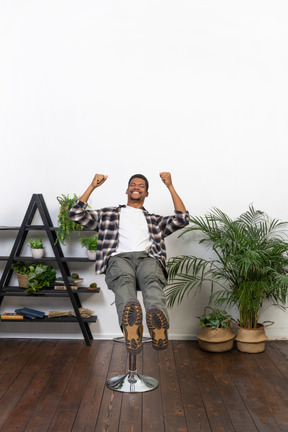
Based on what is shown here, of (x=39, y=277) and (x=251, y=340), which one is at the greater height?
(x=39, y=277)

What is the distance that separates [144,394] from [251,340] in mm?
1250

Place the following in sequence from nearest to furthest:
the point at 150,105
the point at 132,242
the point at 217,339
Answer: the point at 132,242, the point at 217,339, the point at 150,105

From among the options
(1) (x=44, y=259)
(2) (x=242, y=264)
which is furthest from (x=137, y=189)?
(1) (x=44, y=259)

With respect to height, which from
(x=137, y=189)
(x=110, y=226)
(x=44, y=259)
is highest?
(x=137, y=189)

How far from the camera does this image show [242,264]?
357 cm

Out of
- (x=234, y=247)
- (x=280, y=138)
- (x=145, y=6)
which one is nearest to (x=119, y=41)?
(x=145, y=6)

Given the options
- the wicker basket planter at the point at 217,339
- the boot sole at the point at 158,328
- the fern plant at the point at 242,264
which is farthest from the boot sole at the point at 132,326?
the wicker basket planter at the point at 217,339

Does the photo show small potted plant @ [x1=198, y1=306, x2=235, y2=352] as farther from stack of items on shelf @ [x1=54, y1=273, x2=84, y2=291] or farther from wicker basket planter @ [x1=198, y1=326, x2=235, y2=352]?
stack of items on shelf @ [x1=54, y1=273, x2=84, y2=291]

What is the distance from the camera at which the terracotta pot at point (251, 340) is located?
3.79m

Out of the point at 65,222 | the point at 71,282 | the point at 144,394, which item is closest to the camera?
the point at 144,394

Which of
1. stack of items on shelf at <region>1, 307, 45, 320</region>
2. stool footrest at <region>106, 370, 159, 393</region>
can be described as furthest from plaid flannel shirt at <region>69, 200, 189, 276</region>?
stack of items on shelf at <region>1, 307, 45, 320</region>

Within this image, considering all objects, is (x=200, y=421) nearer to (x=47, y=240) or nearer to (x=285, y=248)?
(x=285, y=248)

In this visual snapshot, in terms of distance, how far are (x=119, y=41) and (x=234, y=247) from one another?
6.60 feet

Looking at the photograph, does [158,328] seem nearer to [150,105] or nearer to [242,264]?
[242,264]
